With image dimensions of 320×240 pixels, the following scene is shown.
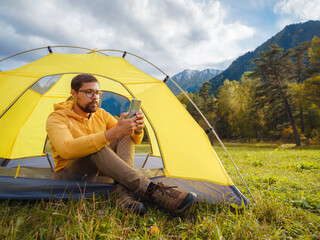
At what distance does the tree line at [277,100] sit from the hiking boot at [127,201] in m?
6.59

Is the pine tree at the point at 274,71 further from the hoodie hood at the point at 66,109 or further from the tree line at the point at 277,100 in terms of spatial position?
the hoodie hood at the point at 66,109

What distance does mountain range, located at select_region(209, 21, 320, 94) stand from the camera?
10548 centimetres

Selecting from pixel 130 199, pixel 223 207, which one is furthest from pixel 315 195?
pixel 130 199

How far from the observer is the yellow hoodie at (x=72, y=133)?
1.66 m


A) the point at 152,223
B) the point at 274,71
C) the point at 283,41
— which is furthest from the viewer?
the point at 283,41

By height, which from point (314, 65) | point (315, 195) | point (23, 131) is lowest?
point (315, 195)

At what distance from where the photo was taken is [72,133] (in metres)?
2.08

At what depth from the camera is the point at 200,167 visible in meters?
2.24

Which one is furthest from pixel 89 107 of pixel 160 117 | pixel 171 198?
pixel 171 198

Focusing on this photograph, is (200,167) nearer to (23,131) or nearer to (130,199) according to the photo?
(130,199)

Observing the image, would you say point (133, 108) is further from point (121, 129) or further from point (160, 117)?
point (160, 117)

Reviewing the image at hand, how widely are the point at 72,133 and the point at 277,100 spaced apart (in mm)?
19524

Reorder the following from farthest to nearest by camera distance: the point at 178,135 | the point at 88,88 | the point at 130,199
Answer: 1. the point at 178,135
2. the point at 88,88
3. the point at 130,199

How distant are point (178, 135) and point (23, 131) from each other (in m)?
3.03
